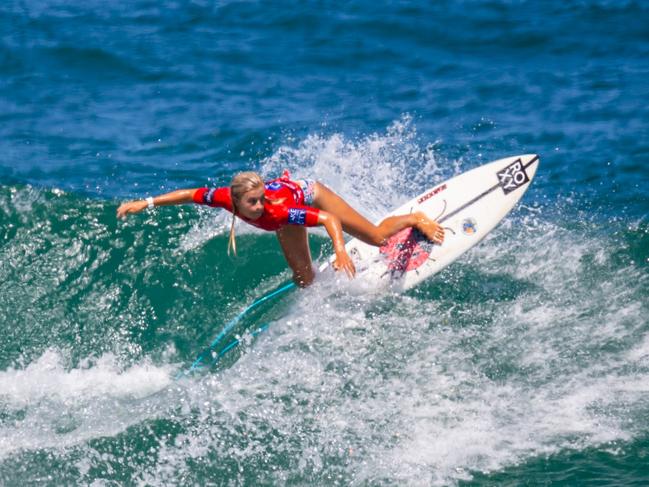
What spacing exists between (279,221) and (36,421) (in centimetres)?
276

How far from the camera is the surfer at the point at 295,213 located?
827 centimetres

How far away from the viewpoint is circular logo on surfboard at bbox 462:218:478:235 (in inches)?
407

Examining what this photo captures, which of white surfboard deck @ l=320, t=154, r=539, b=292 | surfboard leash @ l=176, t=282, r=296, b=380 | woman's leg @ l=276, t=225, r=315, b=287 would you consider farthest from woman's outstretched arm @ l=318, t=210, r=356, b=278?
surfboard leash @ l=176, t=282, r=296, b=380

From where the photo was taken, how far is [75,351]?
9.73 meters

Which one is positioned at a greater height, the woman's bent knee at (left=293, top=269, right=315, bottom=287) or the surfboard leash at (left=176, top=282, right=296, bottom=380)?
the woman's bent knee at (left=293, top=269, right=315, bottom=287)

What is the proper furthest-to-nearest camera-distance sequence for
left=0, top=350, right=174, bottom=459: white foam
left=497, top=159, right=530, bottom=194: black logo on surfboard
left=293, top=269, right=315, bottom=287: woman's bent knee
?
left=497, top=159, right=530, bottom=194: black logo on surfboard → left=293, top=269, right=315, bottom=287: woman's bent knee → left=0, top=350, right=174, bottom=459: white foam

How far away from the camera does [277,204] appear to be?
28.5ft

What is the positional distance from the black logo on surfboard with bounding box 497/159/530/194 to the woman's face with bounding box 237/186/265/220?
3.20 m

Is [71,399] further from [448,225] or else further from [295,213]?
[448,225]

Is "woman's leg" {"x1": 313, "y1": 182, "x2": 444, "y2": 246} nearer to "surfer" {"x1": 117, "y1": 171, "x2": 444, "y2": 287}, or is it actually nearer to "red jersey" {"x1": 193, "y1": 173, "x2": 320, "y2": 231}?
"surfer" {"x1": 117, "y1": 171, "x2": 444, "y2": 287}

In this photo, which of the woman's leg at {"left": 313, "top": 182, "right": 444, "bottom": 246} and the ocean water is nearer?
the ocean water

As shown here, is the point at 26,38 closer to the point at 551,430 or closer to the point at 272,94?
the point at 272,94

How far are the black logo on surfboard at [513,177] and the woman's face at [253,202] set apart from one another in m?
3.20

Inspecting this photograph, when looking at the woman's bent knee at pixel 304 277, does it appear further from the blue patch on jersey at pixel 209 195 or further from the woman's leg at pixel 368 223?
the blue patch on jersey at pixel 209 195
